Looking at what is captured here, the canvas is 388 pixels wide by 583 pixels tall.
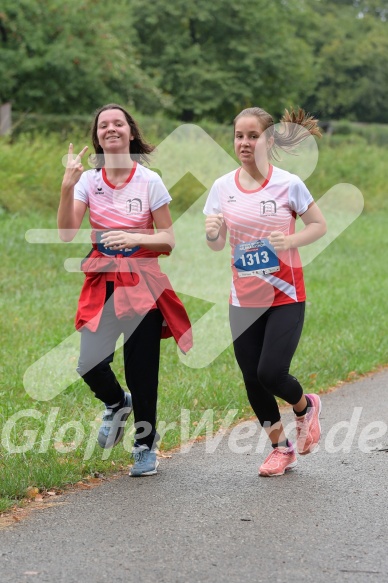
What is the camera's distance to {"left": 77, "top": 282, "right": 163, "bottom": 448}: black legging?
5.56 metres

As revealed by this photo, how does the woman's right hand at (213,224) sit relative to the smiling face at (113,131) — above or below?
below

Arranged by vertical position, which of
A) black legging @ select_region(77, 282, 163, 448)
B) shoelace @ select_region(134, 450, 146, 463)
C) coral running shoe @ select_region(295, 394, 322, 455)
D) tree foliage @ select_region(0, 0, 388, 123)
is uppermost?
tree foliage @ select_region(0, 0, 388, 123)

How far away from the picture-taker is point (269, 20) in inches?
1815

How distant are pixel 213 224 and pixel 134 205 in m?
0.43

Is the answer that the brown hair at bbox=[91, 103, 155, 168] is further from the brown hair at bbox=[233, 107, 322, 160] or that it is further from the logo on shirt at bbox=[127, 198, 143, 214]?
the brown hair at bbox=[233, 107, 322, 160]

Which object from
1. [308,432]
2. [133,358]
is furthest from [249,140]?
[308,432]

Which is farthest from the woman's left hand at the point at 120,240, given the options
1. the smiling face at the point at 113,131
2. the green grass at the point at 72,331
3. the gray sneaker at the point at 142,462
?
the green grass at the point at 72,331

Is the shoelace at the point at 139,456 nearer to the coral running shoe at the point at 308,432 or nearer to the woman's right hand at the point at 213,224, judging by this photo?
the coral running shoe at the point at 308,432

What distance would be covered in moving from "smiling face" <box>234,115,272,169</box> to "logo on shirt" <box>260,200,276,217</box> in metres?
0.22

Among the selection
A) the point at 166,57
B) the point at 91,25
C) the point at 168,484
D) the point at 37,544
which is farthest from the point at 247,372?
the point at 166,57

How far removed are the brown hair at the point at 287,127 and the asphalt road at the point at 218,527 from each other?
70.7 inches

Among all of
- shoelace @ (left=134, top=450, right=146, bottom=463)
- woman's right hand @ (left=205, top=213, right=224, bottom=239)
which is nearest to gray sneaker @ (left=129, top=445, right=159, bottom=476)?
shoelace @ (left=134, top=450, right=146, bottom=463)

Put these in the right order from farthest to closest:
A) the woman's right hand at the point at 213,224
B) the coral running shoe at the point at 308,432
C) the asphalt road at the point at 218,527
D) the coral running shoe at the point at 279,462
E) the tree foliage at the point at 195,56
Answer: the tree foliage at the point at 195,56 < the coral running shoe at the point at 308,432 < the coral running shoe at the point at 279,462 < the woman's right hand at the point at 213,224 < the asphalt road at the point at 218,527

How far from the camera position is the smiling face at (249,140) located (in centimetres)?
556
